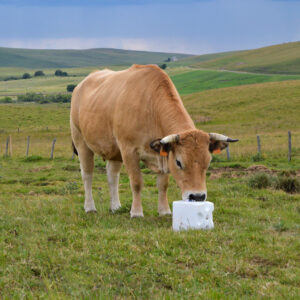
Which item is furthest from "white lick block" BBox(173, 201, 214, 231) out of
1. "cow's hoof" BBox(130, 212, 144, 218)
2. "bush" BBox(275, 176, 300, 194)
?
"bush" BBox(275, 176, 300, 194)

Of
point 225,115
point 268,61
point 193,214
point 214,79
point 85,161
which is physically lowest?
point 225,115

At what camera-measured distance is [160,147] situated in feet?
26.0

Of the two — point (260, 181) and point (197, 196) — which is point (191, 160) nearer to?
point (197, 196)

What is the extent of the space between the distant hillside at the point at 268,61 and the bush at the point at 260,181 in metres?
97.6

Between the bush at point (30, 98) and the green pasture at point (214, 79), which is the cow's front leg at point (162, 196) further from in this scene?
the bush at point (30, 98)

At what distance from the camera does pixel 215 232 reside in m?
7.12

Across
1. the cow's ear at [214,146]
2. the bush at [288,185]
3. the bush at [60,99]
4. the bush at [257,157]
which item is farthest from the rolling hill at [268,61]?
the cow's ear at [214,146]

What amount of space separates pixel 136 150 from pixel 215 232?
2394 millimetres

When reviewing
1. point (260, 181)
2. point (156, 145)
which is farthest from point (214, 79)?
point (156, 145)

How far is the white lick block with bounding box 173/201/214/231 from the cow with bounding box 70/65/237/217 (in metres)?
0.17

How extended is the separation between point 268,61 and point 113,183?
4835 inches

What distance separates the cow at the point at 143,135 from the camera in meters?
7.49

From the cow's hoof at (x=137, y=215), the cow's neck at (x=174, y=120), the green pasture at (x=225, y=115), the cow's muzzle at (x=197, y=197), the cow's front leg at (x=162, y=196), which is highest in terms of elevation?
the cow's neck at (x=174, y=120)

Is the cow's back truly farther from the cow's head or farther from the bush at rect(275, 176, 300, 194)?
the bush at rect(275, 176, 300, 194)
